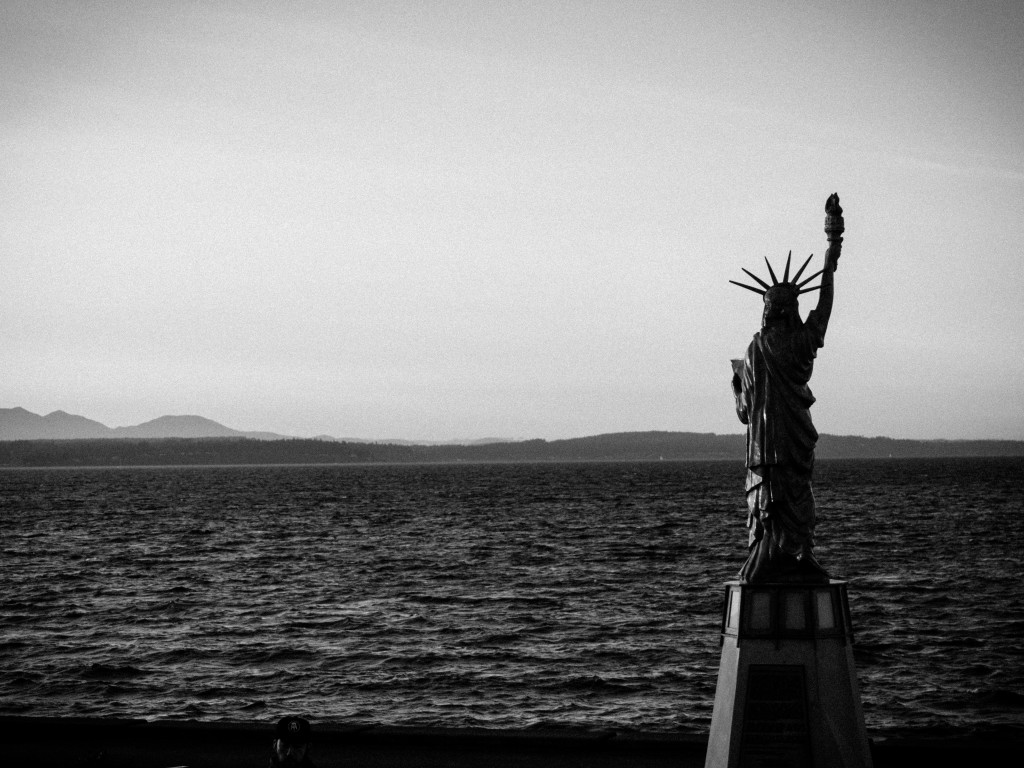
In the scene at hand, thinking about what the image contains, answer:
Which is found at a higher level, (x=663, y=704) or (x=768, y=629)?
(x=768, y=629)

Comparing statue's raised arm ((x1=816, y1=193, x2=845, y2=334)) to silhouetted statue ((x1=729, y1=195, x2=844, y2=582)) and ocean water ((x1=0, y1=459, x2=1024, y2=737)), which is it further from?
ocean water ((x1=0, y1=459, x2=1024, y2=737))

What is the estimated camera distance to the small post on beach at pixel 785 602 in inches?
361

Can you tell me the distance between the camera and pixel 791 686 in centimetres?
923

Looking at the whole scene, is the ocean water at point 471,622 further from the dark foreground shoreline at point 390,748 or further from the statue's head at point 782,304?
the statue's head at point 782,304

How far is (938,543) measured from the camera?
156ft

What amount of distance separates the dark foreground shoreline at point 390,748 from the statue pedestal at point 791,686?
300 centimetres

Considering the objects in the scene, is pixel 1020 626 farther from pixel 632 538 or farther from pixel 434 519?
pixel 434 519

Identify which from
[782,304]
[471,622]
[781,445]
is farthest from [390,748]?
[471,622]

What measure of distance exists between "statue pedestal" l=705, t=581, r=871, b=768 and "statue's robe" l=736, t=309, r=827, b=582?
332mm

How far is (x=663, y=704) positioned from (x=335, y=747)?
7309 millimetres

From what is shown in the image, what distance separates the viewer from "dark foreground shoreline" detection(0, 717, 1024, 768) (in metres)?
12.2

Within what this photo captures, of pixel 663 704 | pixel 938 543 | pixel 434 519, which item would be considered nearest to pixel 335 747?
pixel 663 704

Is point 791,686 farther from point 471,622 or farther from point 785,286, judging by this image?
point 471,622

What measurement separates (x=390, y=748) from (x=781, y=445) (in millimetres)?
5643
